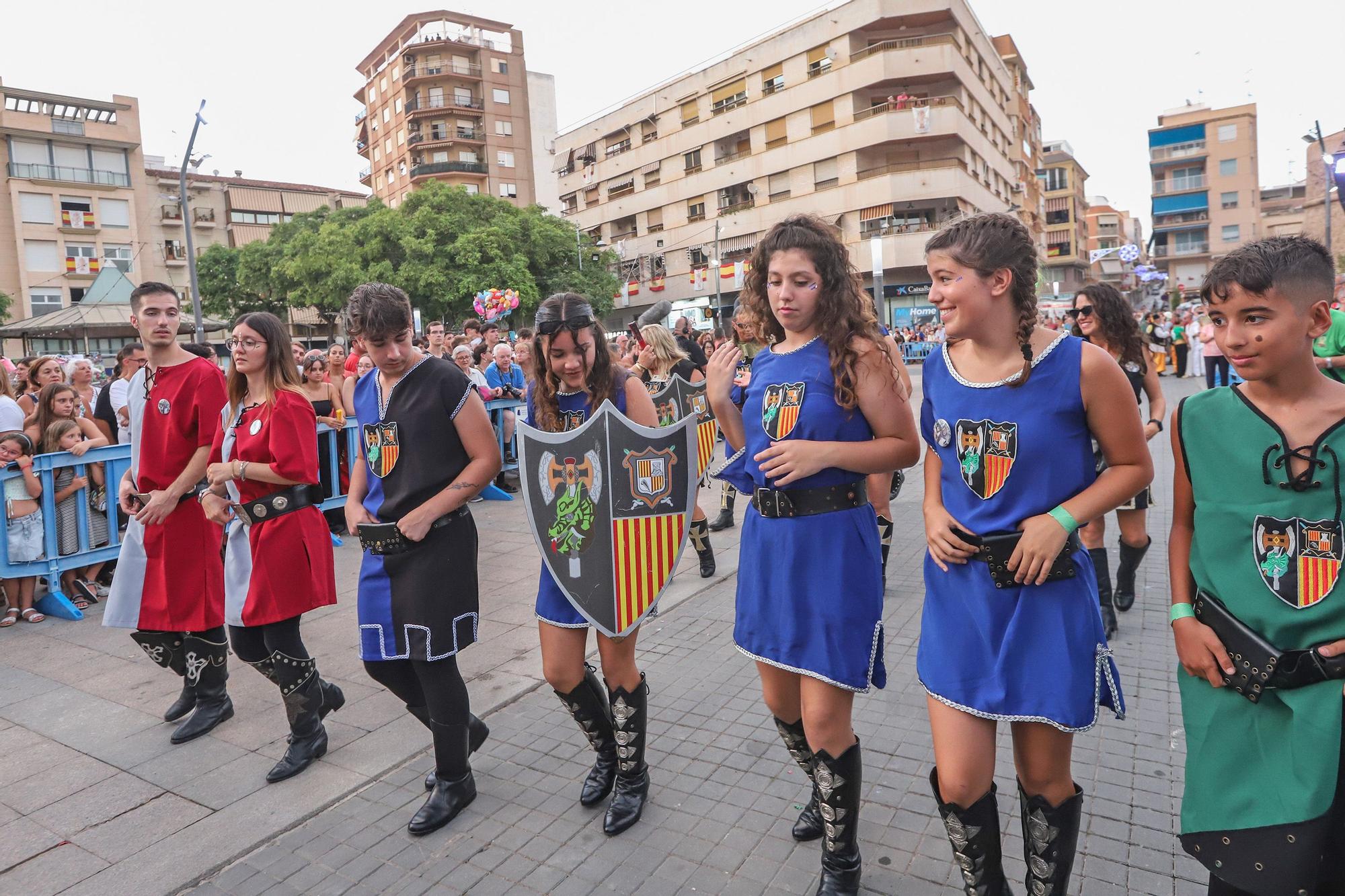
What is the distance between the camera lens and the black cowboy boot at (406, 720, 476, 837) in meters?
3.39

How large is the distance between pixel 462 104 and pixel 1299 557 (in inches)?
2608

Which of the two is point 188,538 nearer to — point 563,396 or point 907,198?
point 563,396

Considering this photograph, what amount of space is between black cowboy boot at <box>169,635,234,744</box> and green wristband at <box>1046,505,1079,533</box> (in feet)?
12.9

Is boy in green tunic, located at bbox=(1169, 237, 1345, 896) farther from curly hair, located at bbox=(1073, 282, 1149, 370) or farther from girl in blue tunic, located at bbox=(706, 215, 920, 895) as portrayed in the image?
curly hair, located at bbox=(1073, 282, 1149, 370)

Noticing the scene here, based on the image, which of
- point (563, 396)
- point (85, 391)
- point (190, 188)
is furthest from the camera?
point (190, 188)

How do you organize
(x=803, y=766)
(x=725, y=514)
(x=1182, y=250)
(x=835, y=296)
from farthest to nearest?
(x=1182, y=250), (x=725, y=514), (x=803, y=766), (x=835, y=296)

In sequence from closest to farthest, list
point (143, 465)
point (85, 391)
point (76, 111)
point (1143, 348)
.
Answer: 1. point (143, 465)
2. point (1143, 348)
3. point (85, 391)
4. point (76, 111)

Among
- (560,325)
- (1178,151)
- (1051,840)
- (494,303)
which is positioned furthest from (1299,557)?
(1178,151)

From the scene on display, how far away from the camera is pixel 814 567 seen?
2.68 m

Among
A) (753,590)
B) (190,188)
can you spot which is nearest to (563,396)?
(753,590)

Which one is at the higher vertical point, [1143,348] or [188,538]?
[1143,348]

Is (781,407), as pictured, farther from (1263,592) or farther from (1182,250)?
(1182,250)

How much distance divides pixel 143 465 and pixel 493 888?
274 cm

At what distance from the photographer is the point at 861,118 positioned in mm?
41781
